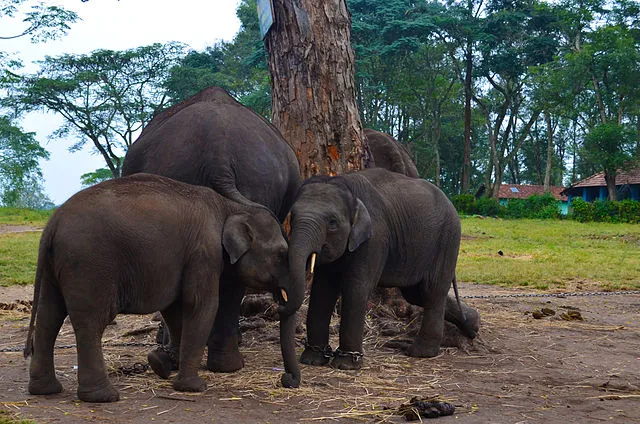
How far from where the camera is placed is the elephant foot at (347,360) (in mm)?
6195

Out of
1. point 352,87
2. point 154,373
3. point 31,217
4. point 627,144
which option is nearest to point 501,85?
point 627,144

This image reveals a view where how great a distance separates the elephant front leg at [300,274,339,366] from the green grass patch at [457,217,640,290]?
7.15 metres

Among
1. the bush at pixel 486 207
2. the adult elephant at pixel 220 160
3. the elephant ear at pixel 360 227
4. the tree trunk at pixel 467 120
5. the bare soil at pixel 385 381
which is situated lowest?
the bare soil at pixel 385 381

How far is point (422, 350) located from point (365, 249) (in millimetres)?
1238

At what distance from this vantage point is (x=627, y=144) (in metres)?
44.3

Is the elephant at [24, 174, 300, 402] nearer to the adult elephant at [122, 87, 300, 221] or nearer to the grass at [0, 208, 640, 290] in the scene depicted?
the adult elephant at [122, 87, 300, 221]

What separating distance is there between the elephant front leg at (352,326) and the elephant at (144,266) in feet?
2.74

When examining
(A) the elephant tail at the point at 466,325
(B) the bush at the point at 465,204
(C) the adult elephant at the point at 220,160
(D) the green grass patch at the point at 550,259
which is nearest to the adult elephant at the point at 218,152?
(C) the adult elephant at the point at 220,160

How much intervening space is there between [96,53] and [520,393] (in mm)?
43109

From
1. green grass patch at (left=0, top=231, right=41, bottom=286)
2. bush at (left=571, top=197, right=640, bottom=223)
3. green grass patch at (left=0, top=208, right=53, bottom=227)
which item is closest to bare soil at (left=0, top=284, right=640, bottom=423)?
green grass patch at (left=0, top=231, right=41, bottom=286)

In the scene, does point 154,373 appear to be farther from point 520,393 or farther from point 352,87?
point 352,87

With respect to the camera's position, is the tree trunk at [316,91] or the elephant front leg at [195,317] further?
the tree trunk at [316,91]

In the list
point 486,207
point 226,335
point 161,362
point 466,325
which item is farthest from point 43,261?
point 486,207

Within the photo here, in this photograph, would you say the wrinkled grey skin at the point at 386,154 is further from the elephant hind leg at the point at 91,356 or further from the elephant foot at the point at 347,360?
the elephant hind leg at the point at 91,356
